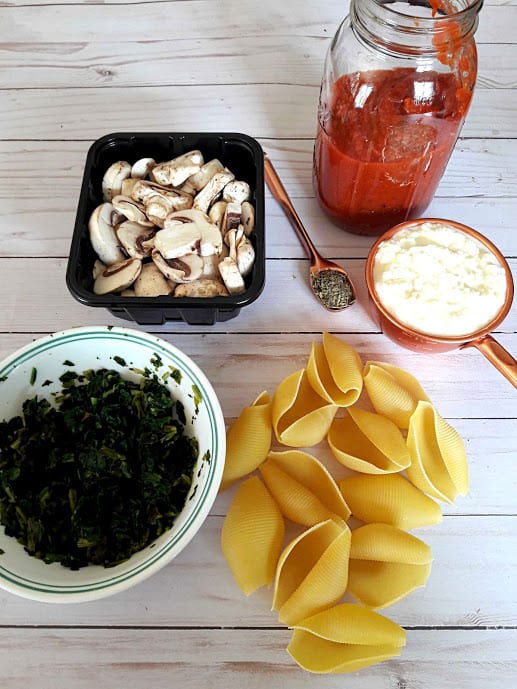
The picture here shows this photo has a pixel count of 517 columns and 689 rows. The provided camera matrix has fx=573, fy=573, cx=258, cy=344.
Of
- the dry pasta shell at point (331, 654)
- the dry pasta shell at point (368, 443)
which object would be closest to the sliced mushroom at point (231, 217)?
the dry pasta shell at point (368, 443)

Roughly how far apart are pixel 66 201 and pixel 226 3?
1.90 ft

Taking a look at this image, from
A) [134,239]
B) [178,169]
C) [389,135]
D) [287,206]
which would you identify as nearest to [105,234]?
[134,239]

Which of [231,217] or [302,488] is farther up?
[231,217]

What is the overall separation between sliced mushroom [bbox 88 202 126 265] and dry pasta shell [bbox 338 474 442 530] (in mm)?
455

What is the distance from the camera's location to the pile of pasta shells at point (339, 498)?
25.7 inches

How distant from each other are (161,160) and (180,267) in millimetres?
229

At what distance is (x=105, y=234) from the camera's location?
0.81 m

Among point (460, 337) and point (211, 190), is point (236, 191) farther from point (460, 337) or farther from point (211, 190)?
point (460, 337)

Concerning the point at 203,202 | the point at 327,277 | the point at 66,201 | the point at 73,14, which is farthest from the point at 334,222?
the point at 73,14

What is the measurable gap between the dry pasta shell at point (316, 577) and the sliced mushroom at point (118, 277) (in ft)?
1.32

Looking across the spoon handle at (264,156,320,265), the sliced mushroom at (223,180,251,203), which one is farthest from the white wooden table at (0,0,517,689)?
the sliced mushroom at (223,180,251,203)

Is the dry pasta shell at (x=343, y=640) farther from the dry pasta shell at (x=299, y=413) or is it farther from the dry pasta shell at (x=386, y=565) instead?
the dry pasta shell at (x=299, y=413)

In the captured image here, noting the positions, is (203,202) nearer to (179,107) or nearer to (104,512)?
(179,107)

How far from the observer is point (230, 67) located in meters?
1.14
